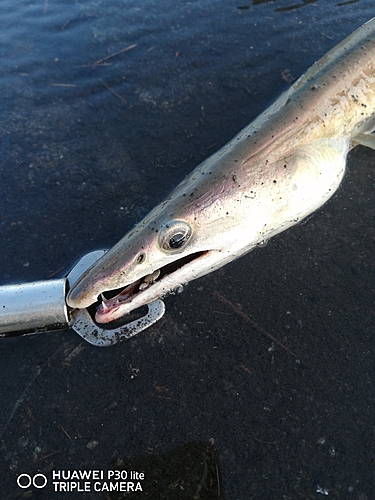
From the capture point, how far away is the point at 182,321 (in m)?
2.52

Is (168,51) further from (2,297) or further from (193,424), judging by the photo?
(193,424)

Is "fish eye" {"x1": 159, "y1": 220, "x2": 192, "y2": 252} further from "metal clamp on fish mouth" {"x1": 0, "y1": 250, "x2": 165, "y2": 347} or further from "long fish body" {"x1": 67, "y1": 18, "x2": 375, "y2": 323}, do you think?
"metal clamp on fish mouth" {"x1": 0, "y1": 250, "x2": 165, "y2": 347}

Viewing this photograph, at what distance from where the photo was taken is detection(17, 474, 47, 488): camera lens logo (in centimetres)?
201

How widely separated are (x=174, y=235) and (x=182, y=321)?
56cm

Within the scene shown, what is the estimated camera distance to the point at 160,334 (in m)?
2.49

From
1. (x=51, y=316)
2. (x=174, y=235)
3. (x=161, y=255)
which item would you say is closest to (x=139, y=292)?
(x=161, y=255)

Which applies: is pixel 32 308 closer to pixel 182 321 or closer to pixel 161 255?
pixel 161 255

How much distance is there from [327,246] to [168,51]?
9.52ft

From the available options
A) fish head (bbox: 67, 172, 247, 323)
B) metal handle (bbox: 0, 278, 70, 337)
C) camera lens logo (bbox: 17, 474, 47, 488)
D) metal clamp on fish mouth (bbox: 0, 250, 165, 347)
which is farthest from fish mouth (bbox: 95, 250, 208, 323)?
camera lens logo (bbox: 17, 474, 47, 488)

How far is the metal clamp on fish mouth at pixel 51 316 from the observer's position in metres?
2.24

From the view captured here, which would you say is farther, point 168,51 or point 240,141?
point 168,51

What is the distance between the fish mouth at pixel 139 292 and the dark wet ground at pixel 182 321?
8.6 inches

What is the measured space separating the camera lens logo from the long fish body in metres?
0.82

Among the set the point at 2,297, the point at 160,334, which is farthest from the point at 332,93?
the point at 2,297
